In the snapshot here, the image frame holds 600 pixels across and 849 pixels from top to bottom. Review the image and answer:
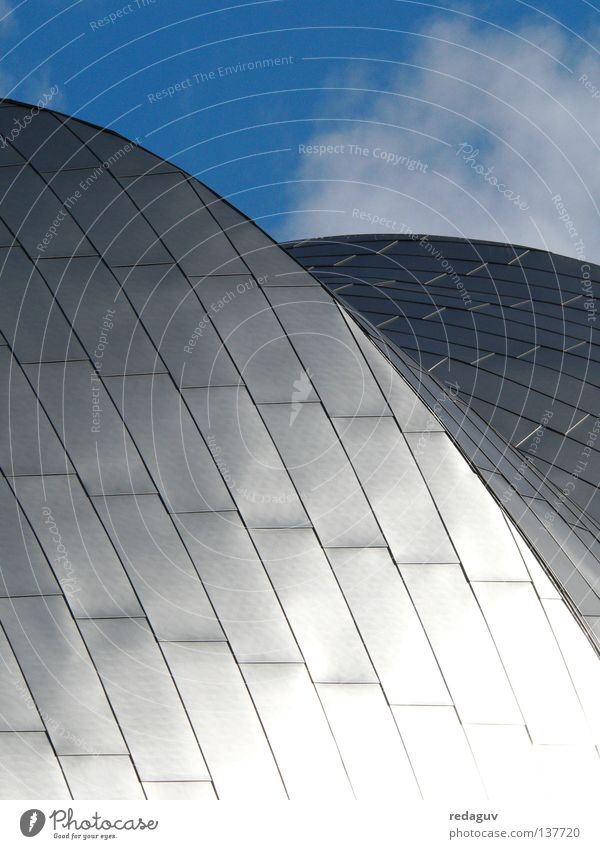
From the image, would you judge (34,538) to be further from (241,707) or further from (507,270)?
(507,270)

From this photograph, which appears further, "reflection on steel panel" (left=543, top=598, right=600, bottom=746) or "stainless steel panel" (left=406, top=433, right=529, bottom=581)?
"stainless steel panel" (left=406, top=433, right=529, bottom=581)

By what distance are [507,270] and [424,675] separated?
18429 mm

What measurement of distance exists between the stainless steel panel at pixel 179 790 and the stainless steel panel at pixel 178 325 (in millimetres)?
5940

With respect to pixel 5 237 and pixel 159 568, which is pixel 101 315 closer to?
pixel 5 237

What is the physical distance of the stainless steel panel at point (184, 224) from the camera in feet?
45.9

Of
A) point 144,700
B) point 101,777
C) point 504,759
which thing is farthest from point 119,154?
point 504,759

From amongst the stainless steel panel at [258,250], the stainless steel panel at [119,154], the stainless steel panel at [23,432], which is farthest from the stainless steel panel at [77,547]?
the stainless steel panel at [119,154]

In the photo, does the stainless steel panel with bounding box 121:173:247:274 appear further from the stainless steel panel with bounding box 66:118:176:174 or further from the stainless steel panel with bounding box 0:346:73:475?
the stainless steel panel with bounding box 0:346:73:475

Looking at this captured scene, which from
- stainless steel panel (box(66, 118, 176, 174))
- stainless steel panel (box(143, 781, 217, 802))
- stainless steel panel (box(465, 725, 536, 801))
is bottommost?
stainless steel panel (box(465, 725, 536, 801))

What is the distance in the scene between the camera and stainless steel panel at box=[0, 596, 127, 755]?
41.6 ft

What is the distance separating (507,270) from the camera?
28.0 meters

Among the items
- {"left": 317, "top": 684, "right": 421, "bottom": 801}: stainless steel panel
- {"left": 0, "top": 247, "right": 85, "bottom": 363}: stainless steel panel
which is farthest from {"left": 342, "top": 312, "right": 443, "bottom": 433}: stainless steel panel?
{"left": 0, "top": 247, "right": 85, "bottom": 363}: stainless steel panel

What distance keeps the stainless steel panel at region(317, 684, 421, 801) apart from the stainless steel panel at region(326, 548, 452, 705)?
33cm

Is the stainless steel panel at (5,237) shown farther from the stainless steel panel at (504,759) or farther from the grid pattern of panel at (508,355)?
the stainless steel panel at (504,759)
